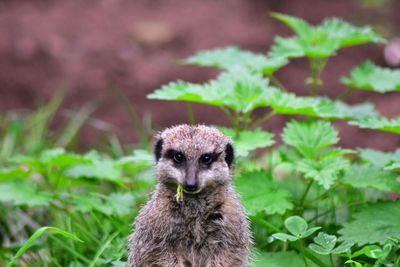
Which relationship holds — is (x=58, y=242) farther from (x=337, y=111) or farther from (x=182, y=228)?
(x=337, y=111)

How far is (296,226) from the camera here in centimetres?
364

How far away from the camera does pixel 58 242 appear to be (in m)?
4.53

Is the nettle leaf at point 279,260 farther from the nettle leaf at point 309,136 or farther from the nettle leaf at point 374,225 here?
the nettle leaf at point 309,136

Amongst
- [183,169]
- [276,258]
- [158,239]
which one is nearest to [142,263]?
[158,239]

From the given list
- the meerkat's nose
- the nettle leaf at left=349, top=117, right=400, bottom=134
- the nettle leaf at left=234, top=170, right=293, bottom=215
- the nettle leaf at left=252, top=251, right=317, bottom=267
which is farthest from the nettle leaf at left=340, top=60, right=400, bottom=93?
the meerkat's nose

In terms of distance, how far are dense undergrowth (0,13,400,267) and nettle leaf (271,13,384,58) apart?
0.03ft

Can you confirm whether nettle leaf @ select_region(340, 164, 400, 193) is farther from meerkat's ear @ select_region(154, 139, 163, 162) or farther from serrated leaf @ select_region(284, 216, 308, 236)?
meerkat's ear @ select_region(154, 139, 163, 162)

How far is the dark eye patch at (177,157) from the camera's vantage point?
362 cm

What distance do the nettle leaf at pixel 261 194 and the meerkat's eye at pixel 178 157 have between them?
0.76 meters

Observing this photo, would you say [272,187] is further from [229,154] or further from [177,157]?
[177,157]

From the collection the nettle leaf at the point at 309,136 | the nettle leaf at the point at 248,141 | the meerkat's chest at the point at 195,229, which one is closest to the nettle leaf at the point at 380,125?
the nettle leaf at the point at 309,136

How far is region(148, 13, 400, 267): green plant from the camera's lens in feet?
12.9

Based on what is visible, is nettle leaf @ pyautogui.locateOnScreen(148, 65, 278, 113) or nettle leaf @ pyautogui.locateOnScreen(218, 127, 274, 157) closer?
nettle leaf @ pyautogui.locateOnScreen(218, 127, 274, 157)

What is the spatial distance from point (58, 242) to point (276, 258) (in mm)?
1776
